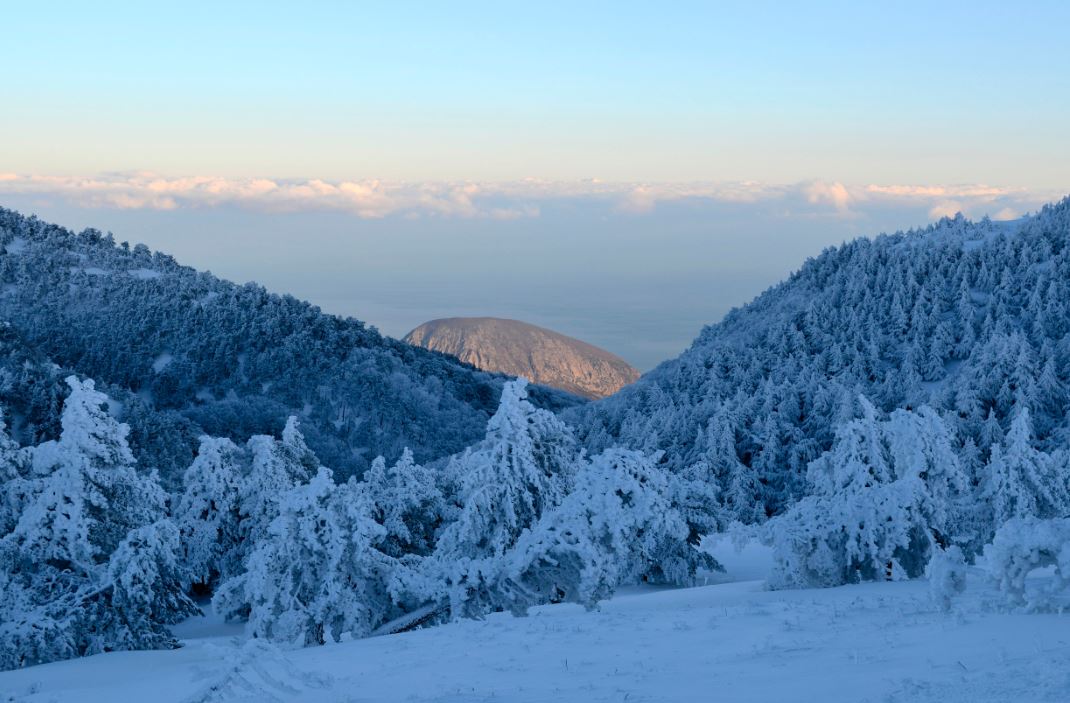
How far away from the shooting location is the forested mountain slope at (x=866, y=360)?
2549 inches

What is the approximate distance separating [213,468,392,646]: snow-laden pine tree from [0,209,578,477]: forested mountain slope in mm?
74506

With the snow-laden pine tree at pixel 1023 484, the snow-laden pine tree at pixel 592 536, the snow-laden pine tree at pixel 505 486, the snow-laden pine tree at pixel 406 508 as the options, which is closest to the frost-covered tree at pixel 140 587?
the snow-laden pine tree at pixel 505 486

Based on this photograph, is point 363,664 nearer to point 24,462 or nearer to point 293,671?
point 293,671

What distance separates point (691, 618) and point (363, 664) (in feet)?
17.7

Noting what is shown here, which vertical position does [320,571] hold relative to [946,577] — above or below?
below

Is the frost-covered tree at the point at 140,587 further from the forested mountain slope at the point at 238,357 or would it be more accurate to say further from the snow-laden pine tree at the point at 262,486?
the forested mountain slope at the point at 238,357

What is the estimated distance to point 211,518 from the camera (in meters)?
36.0

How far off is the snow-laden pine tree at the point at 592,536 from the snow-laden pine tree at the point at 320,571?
3536mm

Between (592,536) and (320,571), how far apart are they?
632 cm

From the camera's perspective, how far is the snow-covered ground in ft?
36.6

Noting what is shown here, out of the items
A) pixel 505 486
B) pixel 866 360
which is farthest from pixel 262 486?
pixel 866 360

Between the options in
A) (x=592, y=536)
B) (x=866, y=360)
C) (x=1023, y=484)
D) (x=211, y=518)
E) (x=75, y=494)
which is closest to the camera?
(x=592, y=536)

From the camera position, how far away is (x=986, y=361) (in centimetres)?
6906

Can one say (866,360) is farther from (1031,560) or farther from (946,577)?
(1031,560)
